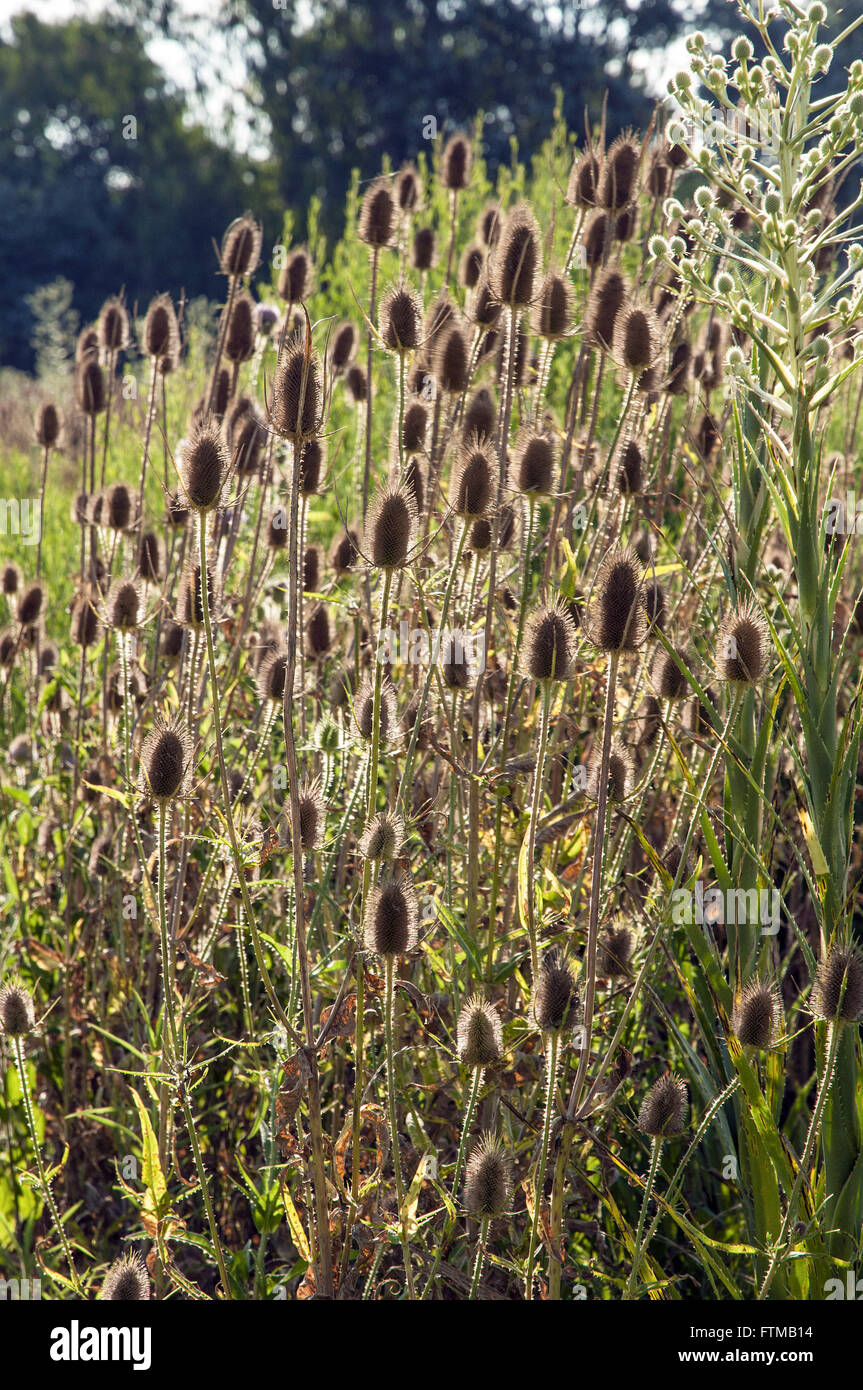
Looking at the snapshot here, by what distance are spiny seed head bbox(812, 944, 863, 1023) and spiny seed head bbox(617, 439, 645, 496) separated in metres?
1.38

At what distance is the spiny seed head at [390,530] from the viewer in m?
1.94

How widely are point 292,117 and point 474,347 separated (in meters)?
33.4

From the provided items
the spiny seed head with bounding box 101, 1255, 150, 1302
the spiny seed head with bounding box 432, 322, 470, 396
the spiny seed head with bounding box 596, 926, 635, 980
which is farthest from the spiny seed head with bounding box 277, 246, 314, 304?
the spiny seed head with bounding box 101, 1255, 150, 1302

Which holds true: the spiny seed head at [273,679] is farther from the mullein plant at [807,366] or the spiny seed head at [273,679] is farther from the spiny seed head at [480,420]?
the mullein plant at [807,366]

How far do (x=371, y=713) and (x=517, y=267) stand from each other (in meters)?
1.02

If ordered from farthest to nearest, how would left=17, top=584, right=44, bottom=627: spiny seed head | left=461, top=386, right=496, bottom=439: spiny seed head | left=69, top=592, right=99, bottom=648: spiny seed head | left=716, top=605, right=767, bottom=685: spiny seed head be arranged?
left=17, top=584, right=44, bottom=627: spiny seed head
left=69, top=592, right=99, bottom=648: spiny seed head
left=461, top=386, right=496, bottom=439: spiny seed head
left=716, top=605, right=767, bottom=685: spiny seed head

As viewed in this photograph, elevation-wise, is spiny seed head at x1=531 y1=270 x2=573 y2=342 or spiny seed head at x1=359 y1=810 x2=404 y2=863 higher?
spiny seed head at x1=531 y1=270 x2=573 y2=342

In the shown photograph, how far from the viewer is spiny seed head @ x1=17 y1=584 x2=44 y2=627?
343 centimetres

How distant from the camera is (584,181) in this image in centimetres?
296

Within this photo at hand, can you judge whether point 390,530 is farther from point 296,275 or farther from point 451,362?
point 296,275

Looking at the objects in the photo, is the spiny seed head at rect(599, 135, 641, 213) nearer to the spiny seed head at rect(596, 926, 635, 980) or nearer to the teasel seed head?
the spiny seed head at rect(596, 926, 635, 980)

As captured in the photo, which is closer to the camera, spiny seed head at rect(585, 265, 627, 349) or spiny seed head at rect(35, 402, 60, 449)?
spiny seed head at rect(585, 265, 627, 349)

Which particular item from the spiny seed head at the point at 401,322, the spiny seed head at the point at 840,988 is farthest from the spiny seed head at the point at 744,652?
the spiny seed head at the point at 401,322

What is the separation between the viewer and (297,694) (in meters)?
2.53
